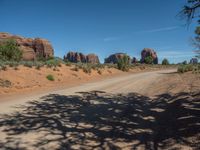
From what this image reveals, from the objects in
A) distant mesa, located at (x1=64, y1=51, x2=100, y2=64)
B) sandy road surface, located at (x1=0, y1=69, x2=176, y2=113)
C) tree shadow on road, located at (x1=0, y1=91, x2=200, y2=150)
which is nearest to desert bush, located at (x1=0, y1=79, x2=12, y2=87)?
sandy road surface, located at (x1=0, y1=69, x2=176, y2=113)

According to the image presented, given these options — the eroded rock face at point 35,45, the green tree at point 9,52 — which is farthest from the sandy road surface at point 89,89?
the eroded rock face at point 35,45

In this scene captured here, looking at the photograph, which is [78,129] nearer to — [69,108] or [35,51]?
[69,108]

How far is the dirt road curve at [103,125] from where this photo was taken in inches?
229

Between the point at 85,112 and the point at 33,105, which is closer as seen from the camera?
the point at 85,112

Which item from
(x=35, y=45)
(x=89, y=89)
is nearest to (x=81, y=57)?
(x=35, y=45)

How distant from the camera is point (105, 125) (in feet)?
24.3

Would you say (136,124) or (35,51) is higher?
(35,51)

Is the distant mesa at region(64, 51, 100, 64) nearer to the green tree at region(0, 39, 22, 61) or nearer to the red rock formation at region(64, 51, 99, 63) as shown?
the red rock formation at region(64, 51, 99, 63)

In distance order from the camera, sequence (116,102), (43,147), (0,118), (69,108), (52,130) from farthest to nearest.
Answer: (116,102), (69,108), (0,118), (52,130), (43,147)

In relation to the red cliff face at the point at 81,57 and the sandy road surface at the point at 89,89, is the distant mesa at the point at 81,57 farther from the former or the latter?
the sandy road surface at the point at 89,89

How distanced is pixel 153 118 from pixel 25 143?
14.5 ft

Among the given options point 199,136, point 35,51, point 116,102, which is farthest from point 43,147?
point 35,51

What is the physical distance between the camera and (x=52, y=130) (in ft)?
→ 22.4

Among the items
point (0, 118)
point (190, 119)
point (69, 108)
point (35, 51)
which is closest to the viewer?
point (190, 119)
